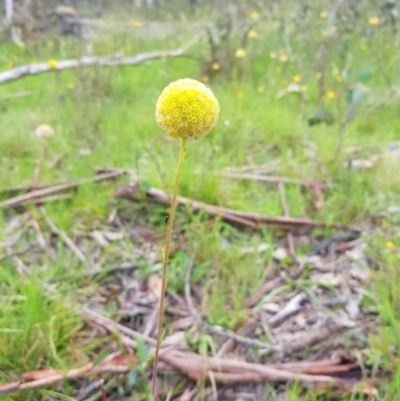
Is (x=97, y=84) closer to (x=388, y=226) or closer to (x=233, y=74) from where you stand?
(x=233, y=74)

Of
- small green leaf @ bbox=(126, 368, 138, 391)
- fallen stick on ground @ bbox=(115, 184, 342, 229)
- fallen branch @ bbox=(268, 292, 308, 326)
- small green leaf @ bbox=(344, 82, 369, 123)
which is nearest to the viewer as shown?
small green leaf @ bbox=(126, 368, 138, 391)

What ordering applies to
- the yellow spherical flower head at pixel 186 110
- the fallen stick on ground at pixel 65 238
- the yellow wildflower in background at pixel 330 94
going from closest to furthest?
the yellow spherical flower head at pixel 186 110
the fallen stick on ground at pixel 65 238
the yellow wildflower in background at pixel 330 94

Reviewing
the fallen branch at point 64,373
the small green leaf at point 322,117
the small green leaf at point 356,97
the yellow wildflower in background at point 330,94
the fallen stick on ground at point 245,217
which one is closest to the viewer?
the fallen branch at point 64,373

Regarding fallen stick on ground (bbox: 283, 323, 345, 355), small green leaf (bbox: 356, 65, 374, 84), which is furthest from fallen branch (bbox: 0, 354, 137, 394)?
small green leaf (bbox: 356, 65, 374, 84)

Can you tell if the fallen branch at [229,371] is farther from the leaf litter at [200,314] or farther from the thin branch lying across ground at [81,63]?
the thin branch lying across ground at [81,63]

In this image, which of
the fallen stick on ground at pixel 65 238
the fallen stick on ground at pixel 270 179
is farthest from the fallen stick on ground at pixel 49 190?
the fallen stick on ground at pixel 270 179

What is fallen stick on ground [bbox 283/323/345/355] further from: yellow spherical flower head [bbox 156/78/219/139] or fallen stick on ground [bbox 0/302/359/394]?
yellow spherical flower head [bbox 156/78/219/139]

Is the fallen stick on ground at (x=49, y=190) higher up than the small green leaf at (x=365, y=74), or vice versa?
the small green leaf at (x=365, y=74)
